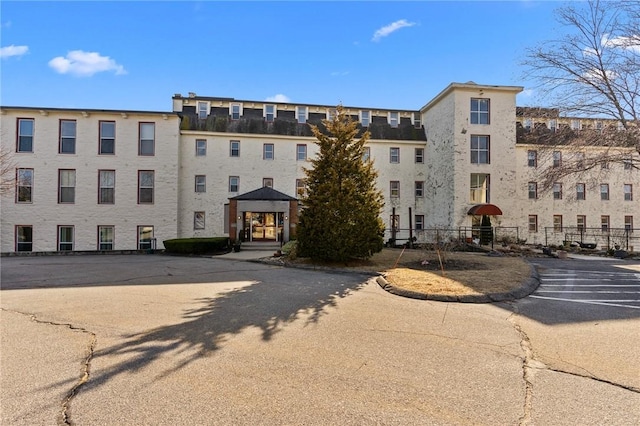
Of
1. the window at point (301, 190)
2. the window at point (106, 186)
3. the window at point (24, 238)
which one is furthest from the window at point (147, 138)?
the window at point (301, 190)

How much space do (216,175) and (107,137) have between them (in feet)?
26.4

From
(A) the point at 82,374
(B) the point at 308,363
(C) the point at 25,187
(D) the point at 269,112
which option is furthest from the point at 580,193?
(C) the point at 25,187

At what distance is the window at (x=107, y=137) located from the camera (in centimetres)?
2388

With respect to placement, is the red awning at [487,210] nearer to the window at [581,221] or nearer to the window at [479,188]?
the window at [479,188]

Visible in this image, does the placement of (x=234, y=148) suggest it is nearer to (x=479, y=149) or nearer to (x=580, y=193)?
(x=479, y=149)

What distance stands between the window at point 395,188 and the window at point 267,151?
10.2 meters

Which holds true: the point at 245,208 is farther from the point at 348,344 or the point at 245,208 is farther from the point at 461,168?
the point at 348,344

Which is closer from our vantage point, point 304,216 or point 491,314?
point 491,314

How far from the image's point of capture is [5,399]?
3176mm

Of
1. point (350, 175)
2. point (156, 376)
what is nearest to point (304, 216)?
point (350, 175)

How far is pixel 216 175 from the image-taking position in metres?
25.6

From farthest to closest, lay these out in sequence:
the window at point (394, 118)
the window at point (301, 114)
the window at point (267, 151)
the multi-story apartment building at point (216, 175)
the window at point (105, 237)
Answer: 1. the window at point (394, 118)
2. the window at point (301, 114)
3. the window at point (267, 151)
4. the window at point (105, 237)
5. the multi-story apartment building at point (216, 175)

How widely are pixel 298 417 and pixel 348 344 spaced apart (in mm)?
1948

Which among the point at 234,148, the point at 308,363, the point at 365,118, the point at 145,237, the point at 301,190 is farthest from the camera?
the point at 365,118
